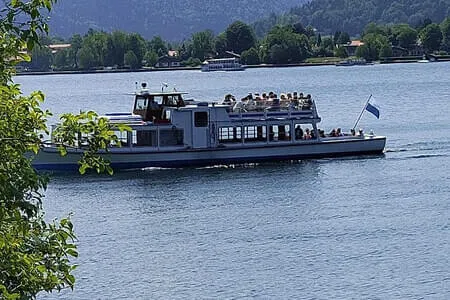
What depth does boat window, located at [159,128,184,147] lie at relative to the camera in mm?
56281

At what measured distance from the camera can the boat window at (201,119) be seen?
185 feet

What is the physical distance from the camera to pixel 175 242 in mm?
36875

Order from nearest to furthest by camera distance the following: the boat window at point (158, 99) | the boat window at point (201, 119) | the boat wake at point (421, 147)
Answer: the boat window at point (201, 119) → the boat window at point (158, 99) → the boat wake at point (421, 147)

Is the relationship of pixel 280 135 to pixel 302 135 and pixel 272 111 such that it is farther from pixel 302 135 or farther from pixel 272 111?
pixel 272 111

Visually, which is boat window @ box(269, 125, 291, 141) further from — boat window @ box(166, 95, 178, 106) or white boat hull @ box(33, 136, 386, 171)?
boat window @ box(166, 95, 178, 106)

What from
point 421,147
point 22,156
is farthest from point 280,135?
point 22,156

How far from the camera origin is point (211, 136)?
56625 millimetres

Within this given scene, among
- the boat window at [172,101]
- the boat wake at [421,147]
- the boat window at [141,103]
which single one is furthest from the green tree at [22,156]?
the boat wake at [421,147]

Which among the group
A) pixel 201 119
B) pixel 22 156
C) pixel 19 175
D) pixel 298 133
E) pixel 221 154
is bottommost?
pixel 221 154

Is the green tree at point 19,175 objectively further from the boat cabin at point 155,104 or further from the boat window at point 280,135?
the boat window at point 280,135

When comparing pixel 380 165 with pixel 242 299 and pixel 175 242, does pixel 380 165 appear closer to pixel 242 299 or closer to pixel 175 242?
pixel 175 242

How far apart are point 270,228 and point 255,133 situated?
19.9 metres

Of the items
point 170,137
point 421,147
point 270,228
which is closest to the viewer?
point 270,228

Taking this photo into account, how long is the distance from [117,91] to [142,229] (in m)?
125
